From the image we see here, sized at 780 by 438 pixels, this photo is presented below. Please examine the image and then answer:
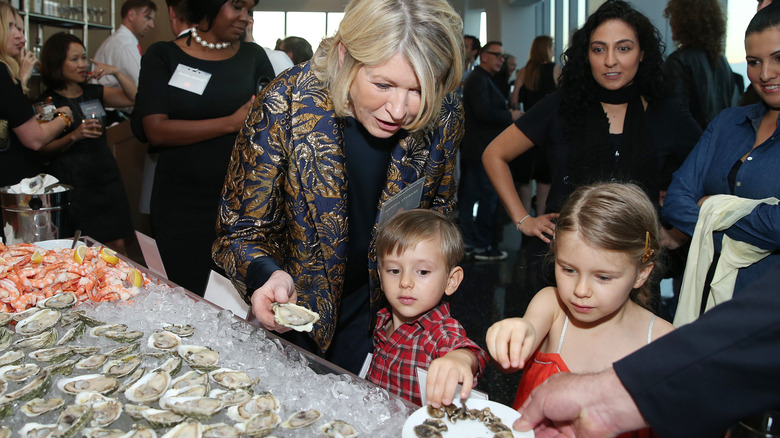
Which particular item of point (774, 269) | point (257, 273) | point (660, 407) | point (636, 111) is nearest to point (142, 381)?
point (257, 273)

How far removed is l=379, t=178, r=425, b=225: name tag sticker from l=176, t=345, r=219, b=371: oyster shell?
1.79 feet

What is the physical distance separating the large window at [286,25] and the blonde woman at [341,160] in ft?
10.9

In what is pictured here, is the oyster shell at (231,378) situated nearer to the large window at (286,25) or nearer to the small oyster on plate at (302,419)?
the small oyster on plate at (302,419)

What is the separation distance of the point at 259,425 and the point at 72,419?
10.8 inches

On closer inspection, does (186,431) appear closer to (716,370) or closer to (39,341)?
(39,341)

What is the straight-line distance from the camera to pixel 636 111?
83.0 inches

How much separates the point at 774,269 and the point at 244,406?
0.76 metres

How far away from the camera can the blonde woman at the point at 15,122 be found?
2354mm

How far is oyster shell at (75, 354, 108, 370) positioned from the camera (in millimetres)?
1040

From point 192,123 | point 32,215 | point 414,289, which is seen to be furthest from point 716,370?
point 192,123

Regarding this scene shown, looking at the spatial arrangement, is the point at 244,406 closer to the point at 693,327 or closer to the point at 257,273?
the point at 257,273

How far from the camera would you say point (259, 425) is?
2.78ft

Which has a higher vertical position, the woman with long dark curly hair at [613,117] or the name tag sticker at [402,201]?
the woman with long dark curly hair at [613,117]

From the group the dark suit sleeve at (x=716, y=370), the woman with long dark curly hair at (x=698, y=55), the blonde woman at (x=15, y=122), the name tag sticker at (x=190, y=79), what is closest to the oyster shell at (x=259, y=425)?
the dark suit sleeve at (x=716, y=370)
